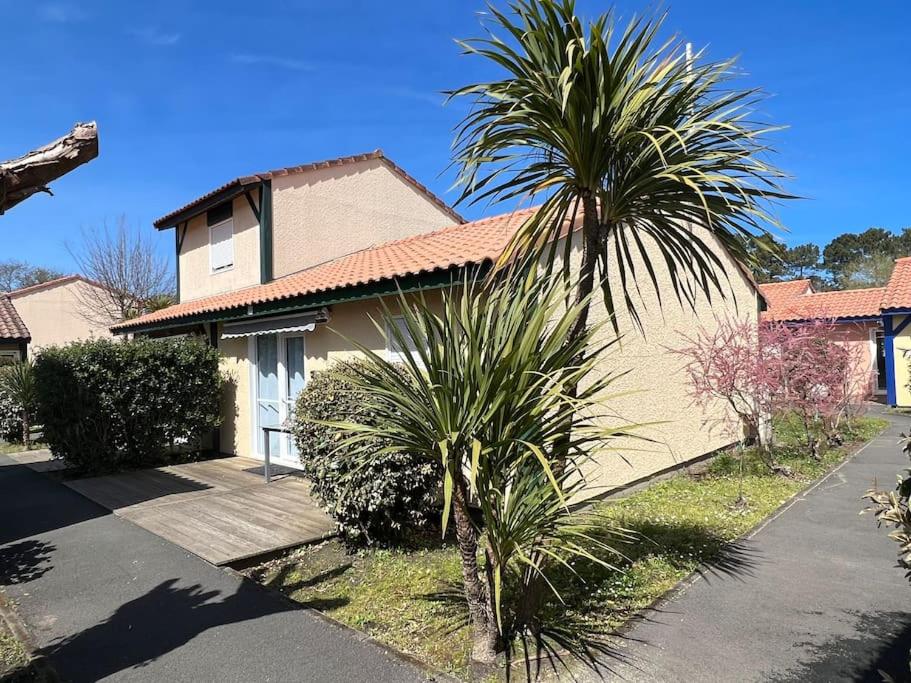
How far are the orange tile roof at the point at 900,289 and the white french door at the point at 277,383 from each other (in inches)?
850

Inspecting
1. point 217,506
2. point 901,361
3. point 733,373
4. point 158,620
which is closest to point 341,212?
point 217,506

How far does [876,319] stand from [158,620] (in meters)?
29.2

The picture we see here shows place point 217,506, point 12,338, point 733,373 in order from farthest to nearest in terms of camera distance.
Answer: point 12,338 < point 733,373 < point 217,506

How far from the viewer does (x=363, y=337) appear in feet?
30.6

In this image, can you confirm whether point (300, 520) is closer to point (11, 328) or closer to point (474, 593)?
point (474, 593)

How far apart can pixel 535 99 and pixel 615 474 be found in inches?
239

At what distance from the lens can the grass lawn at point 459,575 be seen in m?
4.85

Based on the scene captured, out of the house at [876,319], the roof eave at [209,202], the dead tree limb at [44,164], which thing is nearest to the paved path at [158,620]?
the dead tree limb at [44,164]

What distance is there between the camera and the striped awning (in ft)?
32.4

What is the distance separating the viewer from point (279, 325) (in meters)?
10.9

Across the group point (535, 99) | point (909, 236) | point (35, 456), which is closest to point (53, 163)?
point (535, 99)

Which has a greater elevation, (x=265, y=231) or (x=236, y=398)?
(x=265, y=231)

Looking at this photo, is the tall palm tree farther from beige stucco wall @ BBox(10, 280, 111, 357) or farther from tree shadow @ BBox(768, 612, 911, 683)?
beige stucco wall @ BBox(10, 280, 111, 357)

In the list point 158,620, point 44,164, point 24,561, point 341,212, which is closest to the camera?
point 44,164
